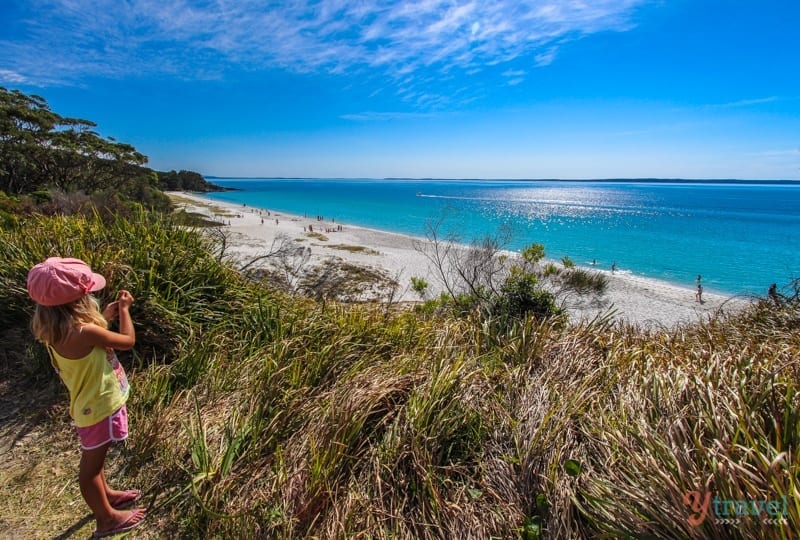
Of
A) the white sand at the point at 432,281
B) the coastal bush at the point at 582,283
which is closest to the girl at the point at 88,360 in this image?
the white sand at the point at 432,281

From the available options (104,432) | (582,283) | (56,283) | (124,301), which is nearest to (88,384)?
(104,432)

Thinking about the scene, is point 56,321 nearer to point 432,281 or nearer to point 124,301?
point 124,301

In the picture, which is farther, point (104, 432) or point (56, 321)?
point (104, 432)

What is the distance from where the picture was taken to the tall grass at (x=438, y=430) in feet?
6.59

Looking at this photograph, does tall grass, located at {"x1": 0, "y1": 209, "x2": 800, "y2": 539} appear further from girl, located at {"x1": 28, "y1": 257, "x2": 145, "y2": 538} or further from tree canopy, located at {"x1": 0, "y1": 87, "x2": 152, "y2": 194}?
tree canopy, located at {"x1": 0, "y1": 87, "x2": 152, "y2": 194}

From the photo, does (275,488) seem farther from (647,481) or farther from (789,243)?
(789,243)

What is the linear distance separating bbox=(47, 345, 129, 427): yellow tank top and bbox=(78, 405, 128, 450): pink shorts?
1.7 inches

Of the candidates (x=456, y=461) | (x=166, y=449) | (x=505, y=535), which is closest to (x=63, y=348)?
(x=166, y=449)

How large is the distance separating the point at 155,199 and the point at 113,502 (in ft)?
145

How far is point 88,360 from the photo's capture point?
91.4 inches

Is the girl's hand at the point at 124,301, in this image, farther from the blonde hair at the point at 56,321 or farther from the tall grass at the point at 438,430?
the tall grass at the point at 438,430
